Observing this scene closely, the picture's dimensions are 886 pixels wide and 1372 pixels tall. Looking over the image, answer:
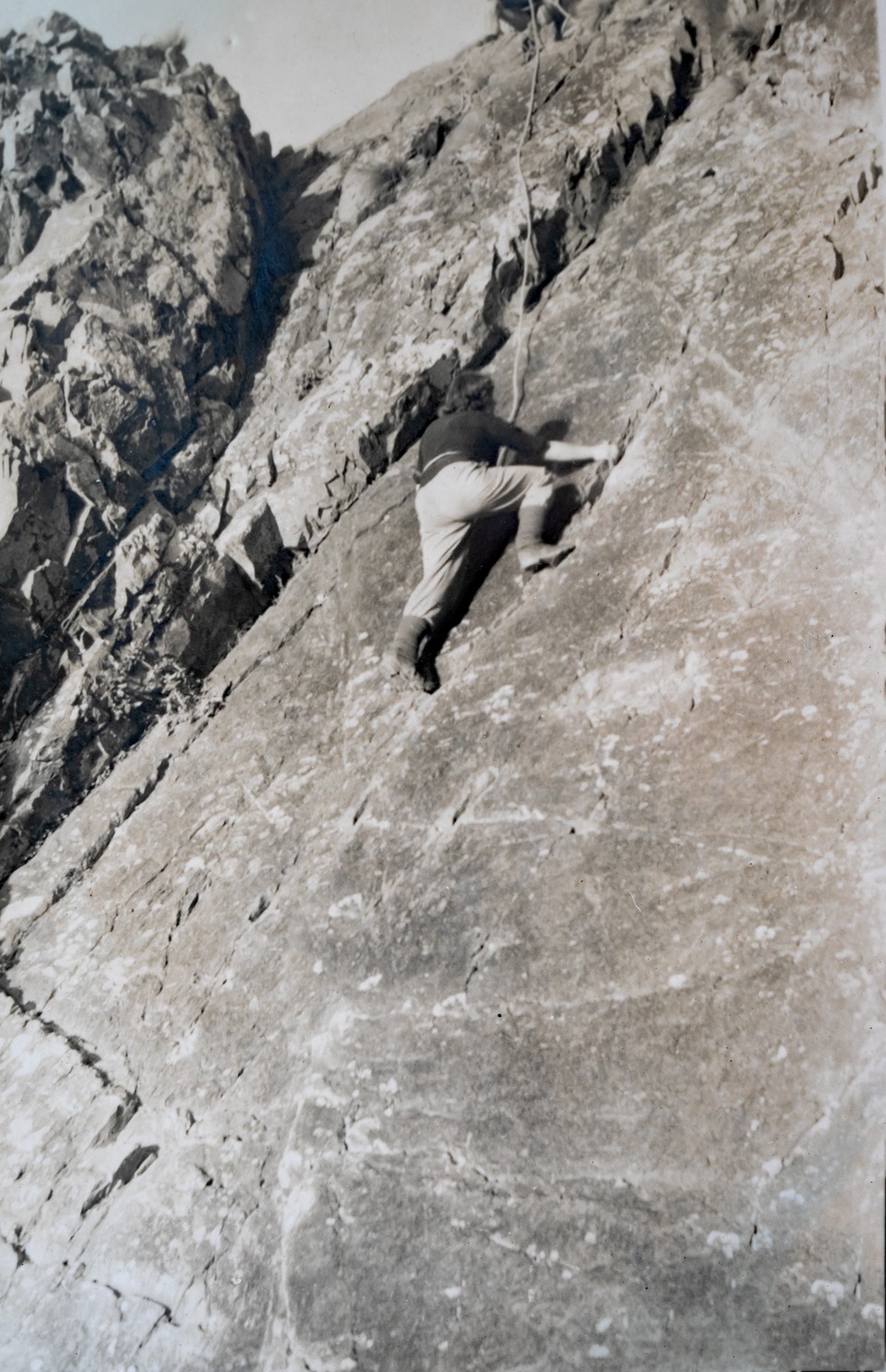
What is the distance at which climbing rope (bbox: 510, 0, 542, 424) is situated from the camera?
3.44m

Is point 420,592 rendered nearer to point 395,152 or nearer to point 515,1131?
point 515,1131

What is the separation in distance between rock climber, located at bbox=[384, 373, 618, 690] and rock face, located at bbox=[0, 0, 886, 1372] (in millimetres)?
117

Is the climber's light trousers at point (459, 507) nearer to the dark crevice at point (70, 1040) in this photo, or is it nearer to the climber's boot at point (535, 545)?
the climber's boot at point (535, 545)

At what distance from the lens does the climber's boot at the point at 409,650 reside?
10.0 ft

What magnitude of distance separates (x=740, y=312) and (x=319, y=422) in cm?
196

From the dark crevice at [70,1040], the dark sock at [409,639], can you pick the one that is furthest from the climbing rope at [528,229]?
the dark crevice at [70,1040]

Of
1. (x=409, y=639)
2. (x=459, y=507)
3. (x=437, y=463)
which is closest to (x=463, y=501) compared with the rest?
(x=459, y=507)

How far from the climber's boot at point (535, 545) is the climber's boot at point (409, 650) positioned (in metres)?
0.48

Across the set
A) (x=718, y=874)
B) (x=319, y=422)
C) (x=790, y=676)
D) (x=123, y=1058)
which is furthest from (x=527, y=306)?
(x=123, y=1058)

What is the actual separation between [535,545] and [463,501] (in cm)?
36

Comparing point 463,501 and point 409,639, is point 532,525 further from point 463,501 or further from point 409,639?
point 409,639

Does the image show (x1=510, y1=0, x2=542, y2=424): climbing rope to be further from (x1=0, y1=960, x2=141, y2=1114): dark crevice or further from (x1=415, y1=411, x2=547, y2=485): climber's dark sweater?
(x1=0, y1=960, x2=141, y2=1114): dark crevice

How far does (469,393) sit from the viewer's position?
3553 millimetres

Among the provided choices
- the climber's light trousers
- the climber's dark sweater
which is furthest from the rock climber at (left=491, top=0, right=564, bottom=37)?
the climber's light trousers
